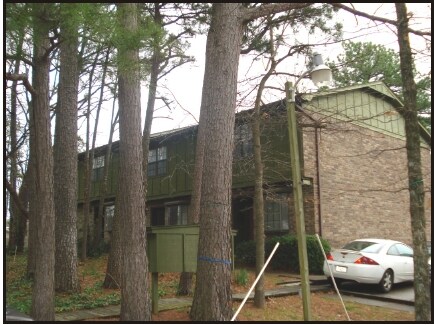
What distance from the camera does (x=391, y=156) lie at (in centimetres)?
2156

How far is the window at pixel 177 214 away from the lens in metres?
23.7

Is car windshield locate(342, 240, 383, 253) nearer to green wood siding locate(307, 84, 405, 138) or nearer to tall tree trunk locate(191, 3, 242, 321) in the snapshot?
tall tree trunk locate(191, 3, 242, 321)

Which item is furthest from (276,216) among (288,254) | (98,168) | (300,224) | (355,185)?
(98,168)

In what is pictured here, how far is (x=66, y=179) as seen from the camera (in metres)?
11.9

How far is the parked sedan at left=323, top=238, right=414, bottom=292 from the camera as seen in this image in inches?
485

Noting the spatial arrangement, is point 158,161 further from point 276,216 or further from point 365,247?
point 365,247

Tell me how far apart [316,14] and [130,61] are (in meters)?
6.51

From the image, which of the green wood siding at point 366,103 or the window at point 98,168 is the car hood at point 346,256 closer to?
the green wood siding at point 366,103

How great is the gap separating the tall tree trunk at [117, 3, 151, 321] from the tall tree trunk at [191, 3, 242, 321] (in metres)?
0.98

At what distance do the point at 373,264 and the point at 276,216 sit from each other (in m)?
6.84

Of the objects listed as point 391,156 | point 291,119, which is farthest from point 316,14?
point 391,156

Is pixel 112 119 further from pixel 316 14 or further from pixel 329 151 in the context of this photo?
pixel 316 14

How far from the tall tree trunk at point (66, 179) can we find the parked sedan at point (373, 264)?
6679 millimetres

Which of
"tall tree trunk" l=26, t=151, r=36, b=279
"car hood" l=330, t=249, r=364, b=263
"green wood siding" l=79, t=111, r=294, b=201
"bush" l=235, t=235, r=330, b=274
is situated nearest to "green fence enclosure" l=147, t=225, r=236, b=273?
"tall tree trunk" l=26, t=151, r=36, b=279
